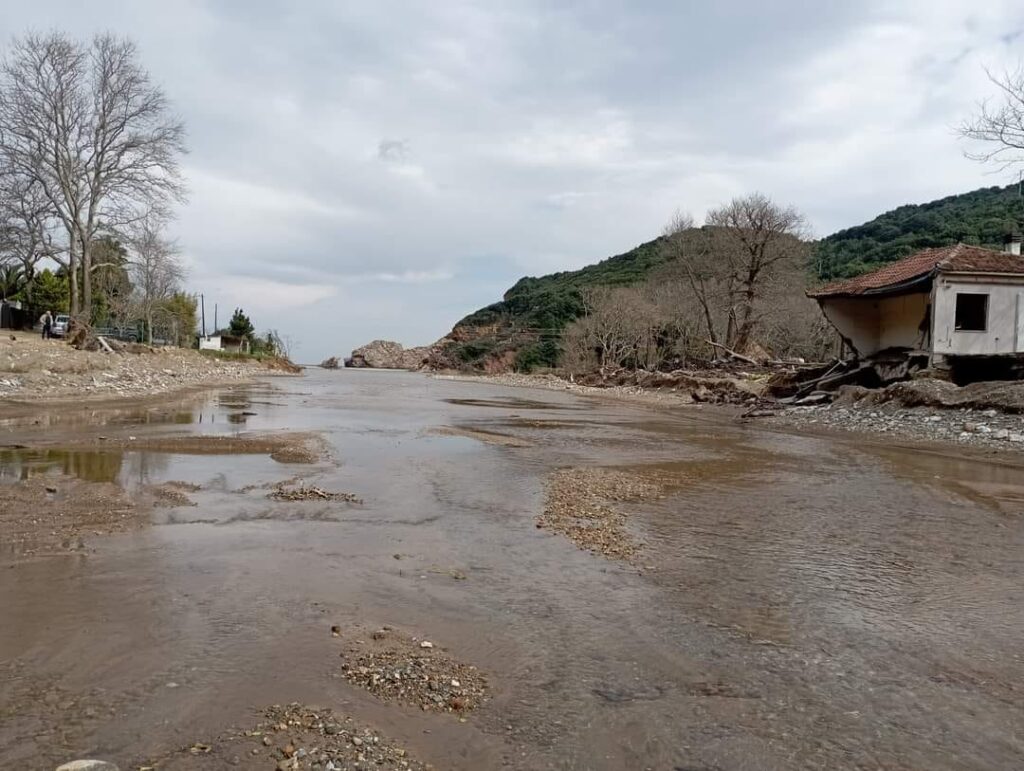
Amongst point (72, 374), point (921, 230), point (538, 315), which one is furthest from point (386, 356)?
point (72, 374)

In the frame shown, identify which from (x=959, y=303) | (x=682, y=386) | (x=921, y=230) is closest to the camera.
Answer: (x=959, y=303)

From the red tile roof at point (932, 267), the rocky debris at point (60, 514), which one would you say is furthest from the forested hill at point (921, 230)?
the rocky debris at point (60, 514)

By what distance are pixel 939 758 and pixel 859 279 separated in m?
27.5

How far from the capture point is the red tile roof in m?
21.5

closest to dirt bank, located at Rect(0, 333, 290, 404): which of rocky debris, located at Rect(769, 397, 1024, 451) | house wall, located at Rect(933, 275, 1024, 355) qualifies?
rocky debris, located at Rect(769, 397, 1024, 451)

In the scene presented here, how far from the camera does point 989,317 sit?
21781 mm

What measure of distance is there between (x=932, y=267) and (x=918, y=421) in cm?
662

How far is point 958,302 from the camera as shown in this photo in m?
23.3

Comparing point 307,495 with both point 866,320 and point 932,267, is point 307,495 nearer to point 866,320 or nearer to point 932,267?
point 932,267

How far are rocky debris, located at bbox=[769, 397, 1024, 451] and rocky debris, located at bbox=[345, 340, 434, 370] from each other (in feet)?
346

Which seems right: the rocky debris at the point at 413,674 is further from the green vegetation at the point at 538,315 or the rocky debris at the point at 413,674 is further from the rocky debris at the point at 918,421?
the green vegetation at the point at 538,315

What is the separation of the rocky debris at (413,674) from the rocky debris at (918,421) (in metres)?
15.1

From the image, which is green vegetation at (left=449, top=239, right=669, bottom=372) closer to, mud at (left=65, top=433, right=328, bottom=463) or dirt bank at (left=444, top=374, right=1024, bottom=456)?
dirt bank at (left=444, top=374, right=1024, bottom=456)

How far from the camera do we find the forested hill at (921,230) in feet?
181
